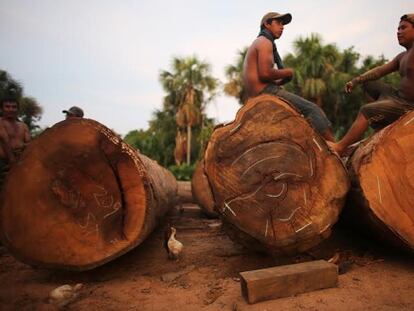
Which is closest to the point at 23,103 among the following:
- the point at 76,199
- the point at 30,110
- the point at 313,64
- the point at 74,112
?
the point at 30,110

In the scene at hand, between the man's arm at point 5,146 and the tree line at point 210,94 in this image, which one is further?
the tree line at point 210,94

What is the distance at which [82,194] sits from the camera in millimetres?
2725

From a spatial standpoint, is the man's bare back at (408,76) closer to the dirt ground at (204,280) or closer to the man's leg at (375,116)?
the man's leg at (375,116)

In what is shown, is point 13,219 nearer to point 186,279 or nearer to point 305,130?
point 186,279

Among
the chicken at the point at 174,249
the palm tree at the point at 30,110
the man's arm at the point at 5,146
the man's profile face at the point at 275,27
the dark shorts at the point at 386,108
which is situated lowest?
the chicken at the point at 174,249

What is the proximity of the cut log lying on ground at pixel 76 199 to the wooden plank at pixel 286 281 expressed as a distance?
92 centimetres

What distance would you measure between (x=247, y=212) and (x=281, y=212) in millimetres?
230

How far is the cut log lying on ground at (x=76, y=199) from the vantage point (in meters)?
2.56

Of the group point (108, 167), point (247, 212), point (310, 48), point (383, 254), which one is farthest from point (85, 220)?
point (310, 48)

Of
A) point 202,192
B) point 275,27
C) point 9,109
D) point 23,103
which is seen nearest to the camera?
point 275,27

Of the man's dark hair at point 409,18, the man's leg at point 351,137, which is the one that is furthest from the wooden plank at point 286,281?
the man's dark hair at point 409,18

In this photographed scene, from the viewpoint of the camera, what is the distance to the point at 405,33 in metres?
2.99

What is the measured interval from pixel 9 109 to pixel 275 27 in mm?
3463

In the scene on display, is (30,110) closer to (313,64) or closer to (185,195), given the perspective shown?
(185,195)
